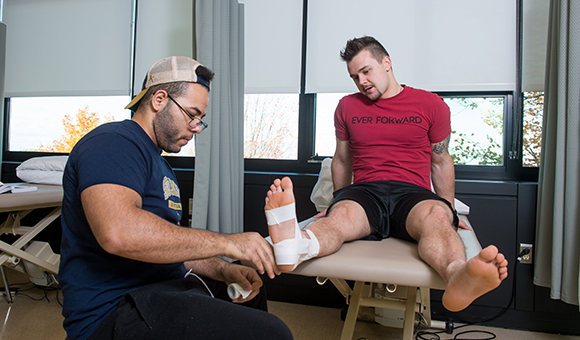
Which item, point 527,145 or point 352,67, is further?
point 527,145

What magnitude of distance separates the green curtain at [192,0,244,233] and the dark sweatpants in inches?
42.4

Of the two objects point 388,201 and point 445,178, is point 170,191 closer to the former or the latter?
point 388,201

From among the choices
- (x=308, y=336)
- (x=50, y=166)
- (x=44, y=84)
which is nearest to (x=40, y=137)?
(x=44, y=84)

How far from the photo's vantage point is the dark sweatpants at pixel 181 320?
0.78 m

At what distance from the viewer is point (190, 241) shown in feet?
2.78

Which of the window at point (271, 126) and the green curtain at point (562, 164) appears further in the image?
the window at point (271, 126)

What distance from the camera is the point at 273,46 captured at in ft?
8.32

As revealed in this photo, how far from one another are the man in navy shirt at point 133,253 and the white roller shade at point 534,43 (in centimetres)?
192

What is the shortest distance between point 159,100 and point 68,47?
8.00 ft

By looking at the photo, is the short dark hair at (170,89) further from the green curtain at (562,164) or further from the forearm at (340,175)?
the green curtain at (562,164)

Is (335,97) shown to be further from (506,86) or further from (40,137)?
(40,137)

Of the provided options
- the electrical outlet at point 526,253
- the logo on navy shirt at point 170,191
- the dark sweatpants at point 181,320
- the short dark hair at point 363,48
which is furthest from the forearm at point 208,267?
the electrical outlet at point 526,253

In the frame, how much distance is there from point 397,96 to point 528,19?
1.08 meters

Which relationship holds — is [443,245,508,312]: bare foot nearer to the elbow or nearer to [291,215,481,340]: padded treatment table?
[291,215,481,340]: padded treatment table
